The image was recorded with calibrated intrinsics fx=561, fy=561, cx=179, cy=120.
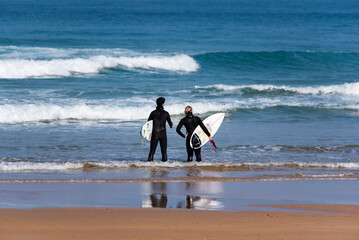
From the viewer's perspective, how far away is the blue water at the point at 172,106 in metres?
10.9

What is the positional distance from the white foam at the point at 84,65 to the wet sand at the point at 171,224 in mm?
17534

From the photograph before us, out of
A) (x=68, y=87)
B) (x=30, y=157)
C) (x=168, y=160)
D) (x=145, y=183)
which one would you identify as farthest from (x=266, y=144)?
(x=68, y=87)

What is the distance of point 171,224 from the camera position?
6.71m

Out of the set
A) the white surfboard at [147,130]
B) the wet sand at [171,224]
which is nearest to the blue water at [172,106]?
the white surfboard at [147,130]

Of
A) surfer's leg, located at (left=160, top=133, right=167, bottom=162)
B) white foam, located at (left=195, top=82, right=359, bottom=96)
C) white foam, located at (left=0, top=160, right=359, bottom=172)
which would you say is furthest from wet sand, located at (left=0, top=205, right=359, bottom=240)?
white foam, located at (left=195, top=82, right=359, bottom=96)

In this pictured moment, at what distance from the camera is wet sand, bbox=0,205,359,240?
6.30m

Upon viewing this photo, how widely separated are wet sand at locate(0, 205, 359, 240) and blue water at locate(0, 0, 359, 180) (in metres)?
2.70

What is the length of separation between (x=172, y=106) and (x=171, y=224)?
11155 mm

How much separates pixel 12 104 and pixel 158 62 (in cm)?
1229

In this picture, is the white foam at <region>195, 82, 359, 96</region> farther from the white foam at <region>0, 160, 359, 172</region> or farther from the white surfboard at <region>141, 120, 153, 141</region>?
the white surfboard at <region>141, 120, 153, 141</region>

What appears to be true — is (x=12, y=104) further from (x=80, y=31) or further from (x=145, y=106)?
(x=80, y=31)

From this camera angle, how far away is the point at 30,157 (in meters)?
11.3

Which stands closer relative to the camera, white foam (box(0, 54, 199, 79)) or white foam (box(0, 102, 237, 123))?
white foam (box(0, 102, 237, 123))

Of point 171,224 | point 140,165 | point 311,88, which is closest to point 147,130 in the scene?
point 140,165
